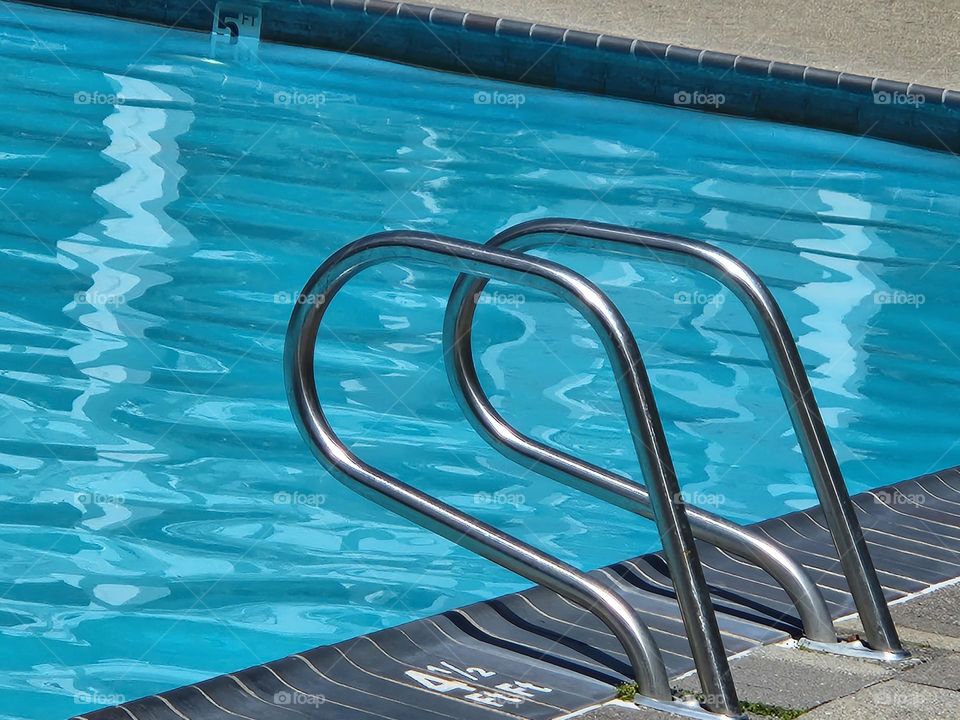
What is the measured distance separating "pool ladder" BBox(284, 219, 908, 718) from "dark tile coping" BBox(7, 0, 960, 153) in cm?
919

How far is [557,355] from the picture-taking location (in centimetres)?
618

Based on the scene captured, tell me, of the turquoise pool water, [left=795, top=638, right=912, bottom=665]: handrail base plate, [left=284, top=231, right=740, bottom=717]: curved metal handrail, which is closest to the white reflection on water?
the turquoise pool water

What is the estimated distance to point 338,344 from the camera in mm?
5957

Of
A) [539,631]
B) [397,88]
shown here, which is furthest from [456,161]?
[539,631]

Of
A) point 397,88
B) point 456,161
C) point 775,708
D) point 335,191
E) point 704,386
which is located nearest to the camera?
point 775,708

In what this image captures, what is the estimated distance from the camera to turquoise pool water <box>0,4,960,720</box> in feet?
13.4

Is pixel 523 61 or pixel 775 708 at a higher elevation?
pixel 523 61

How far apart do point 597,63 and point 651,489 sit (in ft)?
33.4

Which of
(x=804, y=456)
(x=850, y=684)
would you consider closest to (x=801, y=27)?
(x=804, y=456)

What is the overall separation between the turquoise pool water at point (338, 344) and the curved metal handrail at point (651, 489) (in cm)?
119

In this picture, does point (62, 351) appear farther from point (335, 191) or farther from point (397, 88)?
point (397, 88)

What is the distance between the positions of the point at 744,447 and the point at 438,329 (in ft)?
5.12

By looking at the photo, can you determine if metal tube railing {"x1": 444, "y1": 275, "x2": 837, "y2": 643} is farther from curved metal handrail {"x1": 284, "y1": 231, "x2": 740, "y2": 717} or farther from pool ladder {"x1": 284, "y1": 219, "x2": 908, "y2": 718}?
curved metal handrail {"x1": 284, "y1": 231, "x2": 740, "y2": 717}

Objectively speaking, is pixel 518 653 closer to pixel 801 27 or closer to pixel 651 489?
pixel 651 489
